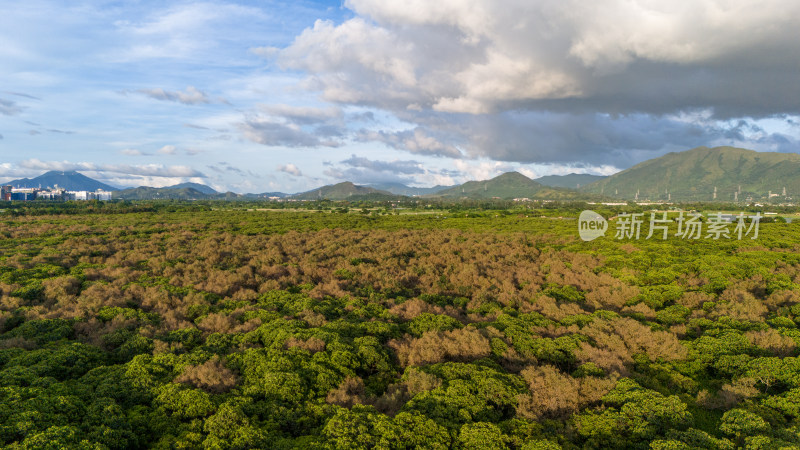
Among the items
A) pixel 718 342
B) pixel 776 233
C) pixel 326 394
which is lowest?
pixel 326 394

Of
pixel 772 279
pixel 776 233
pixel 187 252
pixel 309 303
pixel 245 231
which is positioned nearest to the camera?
pixel 309 303

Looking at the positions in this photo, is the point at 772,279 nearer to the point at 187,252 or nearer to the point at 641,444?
the point at 641,444

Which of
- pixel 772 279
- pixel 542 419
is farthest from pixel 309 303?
pixel 772 279

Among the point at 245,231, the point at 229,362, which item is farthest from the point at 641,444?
the point at 245,231

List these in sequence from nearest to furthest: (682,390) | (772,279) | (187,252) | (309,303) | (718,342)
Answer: (682,390) → (718,342) → (309,303) → (772,279) → (187,252)

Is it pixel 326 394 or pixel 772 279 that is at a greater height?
pixel 772 279

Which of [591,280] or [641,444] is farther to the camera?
[591,280]
